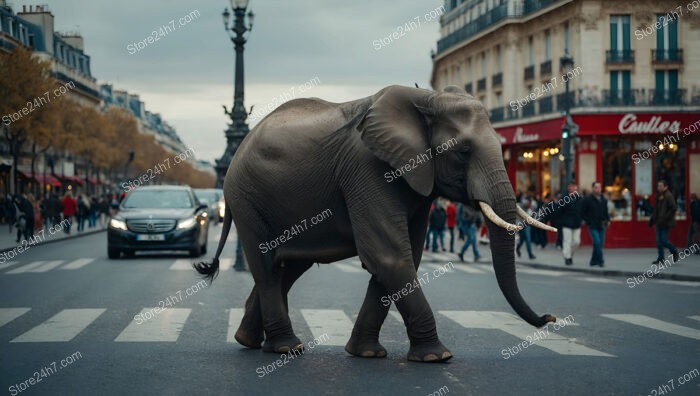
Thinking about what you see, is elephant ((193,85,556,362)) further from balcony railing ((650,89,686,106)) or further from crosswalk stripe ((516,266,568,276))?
balcony railing ((650,89,686,106))

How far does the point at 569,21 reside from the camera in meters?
42.1

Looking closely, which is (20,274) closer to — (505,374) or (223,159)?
(505,374)

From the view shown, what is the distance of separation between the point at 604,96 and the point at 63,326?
33404 millimetres

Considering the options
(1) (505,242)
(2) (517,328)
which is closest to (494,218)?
(1) (505,242)

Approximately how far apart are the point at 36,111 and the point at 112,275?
35.1 meters

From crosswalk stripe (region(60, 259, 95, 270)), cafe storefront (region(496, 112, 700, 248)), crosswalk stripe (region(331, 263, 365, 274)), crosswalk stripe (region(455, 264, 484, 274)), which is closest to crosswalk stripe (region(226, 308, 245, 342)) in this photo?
crosswalk stripe (region(331, 263, 365, 274))

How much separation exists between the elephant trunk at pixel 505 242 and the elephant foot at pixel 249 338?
221 centimetres

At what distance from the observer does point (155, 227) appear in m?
21.9

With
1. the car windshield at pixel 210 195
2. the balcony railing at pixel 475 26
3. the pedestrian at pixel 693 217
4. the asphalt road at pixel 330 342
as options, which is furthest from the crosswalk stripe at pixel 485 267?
the car windshield at pixel 210 195

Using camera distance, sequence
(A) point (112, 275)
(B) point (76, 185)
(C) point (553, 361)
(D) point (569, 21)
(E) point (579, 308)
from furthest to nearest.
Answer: (B) point (76, 185) < (D) point (569, 21) < (A) point (112, 275) < (E) point (579, 308) < (C) point (553, 361)

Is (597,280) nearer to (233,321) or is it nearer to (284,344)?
(233,321)

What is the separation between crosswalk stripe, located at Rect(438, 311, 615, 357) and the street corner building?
51.1 ft

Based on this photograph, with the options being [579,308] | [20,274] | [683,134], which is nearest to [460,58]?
[683,134]

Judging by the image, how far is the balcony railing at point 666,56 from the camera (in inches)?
1590
